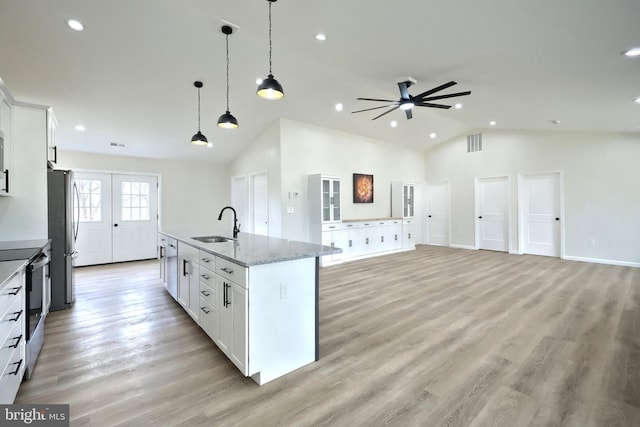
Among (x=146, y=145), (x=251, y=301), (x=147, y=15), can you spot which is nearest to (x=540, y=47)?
(x=251, y=301)

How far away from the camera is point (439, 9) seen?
258 centimetres

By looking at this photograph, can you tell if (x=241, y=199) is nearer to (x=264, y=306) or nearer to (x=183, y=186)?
(x=183, y=186)

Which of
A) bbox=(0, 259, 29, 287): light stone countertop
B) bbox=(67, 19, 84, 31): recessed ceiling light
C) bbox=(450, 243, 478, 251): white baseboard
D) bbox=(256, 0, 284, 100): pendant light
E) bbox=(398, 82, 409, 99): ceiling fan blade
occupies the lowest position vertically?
bbox=(450, 243, 478, 251): white baseboard

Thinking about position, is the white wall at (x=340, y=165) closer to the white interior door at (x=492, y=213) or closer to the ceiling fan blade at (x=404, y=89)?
the white interior door at (x=492, y=213)

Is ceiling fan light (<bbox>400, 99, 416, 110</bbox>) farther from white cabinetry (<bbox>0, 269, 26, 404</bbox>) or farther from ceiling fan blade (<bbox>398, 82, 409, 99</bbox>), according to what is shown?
white cabinetry (<bbox>0, 269, 26, 404</bbox>)

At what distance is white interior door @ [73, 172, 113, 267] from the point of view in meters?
6.26

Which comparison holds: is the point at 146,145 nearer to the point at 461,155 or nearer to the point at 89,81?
the point at 89,81

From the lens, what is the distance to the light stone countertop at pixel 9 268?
1.67 metres

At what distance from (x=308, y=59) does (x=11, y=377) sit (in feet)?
14.6

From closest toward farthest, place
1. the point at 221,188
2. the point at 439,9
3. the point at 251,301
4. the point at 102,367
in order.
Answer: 1. the point at 251,301
2. the point at 102,367
3. the point at 439,9
4. the point at 221,188

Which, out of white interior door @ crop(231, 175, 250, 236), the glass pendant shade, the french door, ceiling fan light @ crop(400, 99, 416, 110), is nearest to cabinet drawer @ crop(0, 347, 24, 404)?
the glass pendant shade

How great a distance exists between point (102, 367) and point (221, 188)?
6.07 m

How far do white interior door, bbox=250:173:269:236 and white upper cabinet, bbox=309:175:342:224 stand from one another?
1.01m

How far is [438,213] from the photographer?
9.11 m
